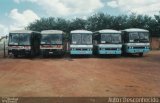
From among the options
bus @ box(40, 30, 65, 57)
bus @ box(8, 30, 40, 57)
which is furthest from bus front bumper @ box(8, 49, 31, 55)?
bus @ box(40, 30, 65, 57)

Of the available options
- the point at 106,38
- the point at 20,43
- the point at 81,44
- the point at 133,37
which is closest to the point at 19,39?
the point at 20,43

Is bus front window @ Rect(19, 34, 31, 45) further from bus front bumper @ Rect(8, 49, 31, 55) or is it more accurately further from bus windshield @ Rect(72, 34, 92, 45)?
bus windshield @ Rect(72, 34, 92, 45)

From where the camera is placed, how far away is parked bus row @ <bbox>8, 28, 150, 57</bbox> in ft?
112

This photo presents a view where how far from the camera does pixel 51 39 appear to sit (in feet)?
113

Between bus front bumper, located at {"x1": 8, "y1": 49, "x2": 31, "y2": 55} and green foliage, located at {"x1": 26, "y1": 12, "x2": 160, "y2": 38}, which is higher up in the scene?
green foliage, located at {"x1": 26, "y1": 12, "x2": 160, "y2": 38}

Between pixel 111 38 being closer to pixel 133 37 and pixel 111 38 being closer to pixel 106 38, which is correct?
pixel 106 38

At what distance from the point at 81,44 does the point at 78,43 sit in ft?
0.97

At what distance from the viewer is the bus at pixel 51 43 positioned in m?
34.0

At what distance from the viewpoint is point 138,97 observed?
12.7 metres

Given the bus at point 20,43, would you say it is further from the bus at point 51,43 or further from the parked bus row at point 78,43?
the bus at point 51,43

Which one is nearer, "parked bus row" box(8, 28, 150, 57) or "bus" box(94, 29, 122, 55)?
"parked bus row" box(8, 28, 150, 57)

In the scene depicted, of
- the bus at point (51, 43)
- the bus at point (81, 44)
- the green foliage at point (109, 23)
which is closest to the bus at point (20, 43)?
the bus at point (51, 43)

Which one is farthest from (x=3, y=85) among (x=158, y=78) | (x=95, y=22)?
(x=95, y=22)

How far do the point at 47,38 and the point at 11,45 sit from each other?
3.41 metres
